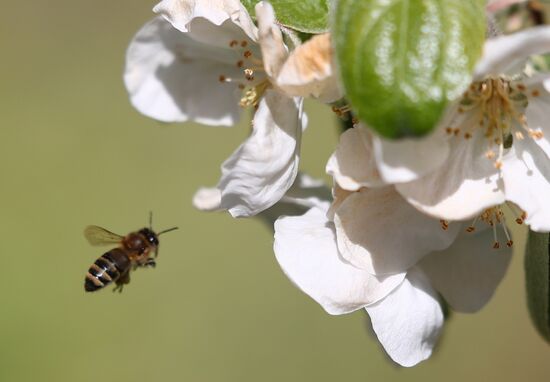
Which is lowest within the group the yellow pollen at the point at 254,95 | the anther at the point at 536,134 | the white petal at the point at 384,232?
the white petal at the point at 384,232

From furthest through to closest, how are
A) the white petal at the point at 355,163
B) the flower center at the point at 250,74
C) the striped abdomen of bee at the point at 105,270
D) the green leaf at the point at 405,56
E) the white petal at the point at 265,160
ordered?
the striped abdomen of bee at the point at 105,270 → the flower center at the point at 250,74 → the white petal at the point at 265,160 → the white petal at the point at 355,163 → the green leaf at the point at 405,56

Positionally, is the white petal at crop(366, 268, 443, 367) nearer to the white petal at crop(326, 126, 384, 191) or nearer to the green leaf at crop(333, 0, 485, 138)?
the white petal at crop(326, 126, 384, 191)

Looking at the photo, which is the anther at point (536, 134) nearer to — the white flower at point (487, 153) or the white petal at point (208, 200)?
the white flower at point (487, 153)

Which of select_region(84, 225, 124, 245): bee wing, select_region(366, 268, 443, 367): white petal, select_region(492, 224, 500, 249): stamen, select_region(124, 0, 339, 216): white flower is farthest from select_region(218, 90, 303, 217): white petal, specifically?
select_region(84, 225, 124, 245): bee wing

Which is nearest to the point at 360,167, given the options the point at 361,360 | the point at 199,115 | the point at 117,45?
the point at 199,115

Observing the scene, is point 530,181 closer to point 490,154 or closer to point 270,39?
point 490,154

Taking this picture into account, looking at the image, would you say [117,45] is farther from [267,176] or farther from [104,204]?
[267,176]

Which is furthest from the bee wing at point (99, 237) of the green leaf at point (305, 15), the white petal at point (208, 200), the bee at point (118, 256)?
the green leaf at point (305, 15)

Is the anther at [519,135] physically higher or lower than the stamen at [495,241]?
higher
